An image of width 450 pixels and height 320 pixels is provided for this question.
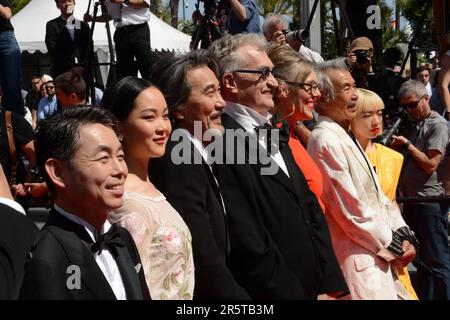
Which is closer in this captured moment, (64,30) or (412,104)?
(412,104)

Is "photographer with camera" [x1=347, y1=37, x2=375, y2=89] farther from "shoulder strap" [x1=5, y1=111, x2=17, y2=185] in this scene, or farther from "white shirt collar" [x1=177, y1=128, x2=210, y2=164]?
"white shirt collar" [x1=177, y1=128, x2=210, y2=164]

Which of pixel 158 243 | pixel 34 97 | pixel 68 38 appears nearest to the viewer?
pixel 158 243

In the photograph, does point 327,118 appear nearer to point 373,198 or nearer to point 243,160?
point 373,198

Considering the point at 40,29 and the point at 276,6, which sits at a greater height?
the point at 40,29

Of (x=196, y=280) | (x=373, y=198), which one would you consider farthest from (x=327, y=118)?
(x=196, y=280)

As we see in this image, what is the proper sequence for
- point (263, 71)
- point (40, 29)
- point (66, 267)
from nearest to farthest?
point (66, 267), point (263, 71), point (40, 29)

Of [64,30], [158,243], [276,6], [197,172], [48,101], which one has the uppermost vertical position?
[197,172]

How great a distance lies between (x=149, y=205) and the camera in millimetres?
3490

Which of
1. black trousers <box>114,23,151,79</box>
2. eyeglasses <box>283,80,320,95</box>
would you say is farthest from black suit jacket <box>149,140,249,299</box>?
black trousers <box>114,23,151,79</box>

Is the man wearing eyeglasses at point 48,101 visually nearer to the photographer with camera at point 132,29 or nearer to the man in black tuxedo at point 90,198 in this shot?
the photographer with camera at point 132,29

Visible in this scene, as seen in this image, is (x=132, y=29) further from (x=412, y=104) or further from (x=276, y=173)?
(x=276, y=173)

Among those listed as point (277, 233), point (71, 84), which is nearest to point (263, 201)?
point (277, 233)

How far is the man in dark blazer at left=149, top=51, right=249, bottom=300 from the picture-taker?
3.73 meters

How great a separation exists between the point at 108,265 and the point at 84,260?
0.18 metres
